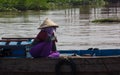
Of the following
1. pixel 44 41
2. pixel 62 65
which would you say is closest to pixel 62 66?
pixel 62 65

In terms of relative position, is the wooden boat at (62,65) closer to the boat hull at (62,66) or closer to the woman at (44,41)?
the boat hull at (62,66)

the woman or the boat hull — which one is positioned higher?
the woman

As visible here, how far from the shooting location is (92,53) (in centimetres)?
880

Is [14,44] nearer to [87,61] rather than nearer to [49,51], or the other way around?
[49,51]

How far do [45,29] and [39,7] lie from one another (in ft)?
200

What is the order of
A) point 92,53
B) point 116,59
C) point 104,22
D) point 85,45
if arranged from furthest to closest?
point 104,22, point 85,45, point 92,53, point 116,59

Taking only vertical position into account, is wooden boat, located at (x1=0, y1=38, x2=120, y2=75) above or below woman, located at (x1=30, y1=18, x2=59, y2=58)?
below

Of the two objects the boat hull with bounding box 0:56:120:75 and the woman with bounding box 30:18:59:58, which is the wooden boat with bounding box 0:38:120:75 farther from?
the woman with bounding box 30:18:59:58

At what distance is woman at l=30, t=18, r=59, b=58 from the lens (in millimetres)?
7668

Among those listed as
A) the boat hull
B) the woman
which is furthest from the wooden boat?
the woman

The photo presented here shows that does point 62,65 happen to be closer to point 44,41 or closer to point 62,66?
point 62,66

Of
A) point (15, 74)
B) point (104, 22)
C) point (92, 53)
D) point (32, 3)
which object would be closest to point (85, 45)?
point (92, 53)

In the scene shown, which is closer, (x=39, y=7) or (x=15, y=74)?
(x=15, y=74)

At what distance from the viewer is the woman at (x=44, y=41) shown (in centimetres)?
767
